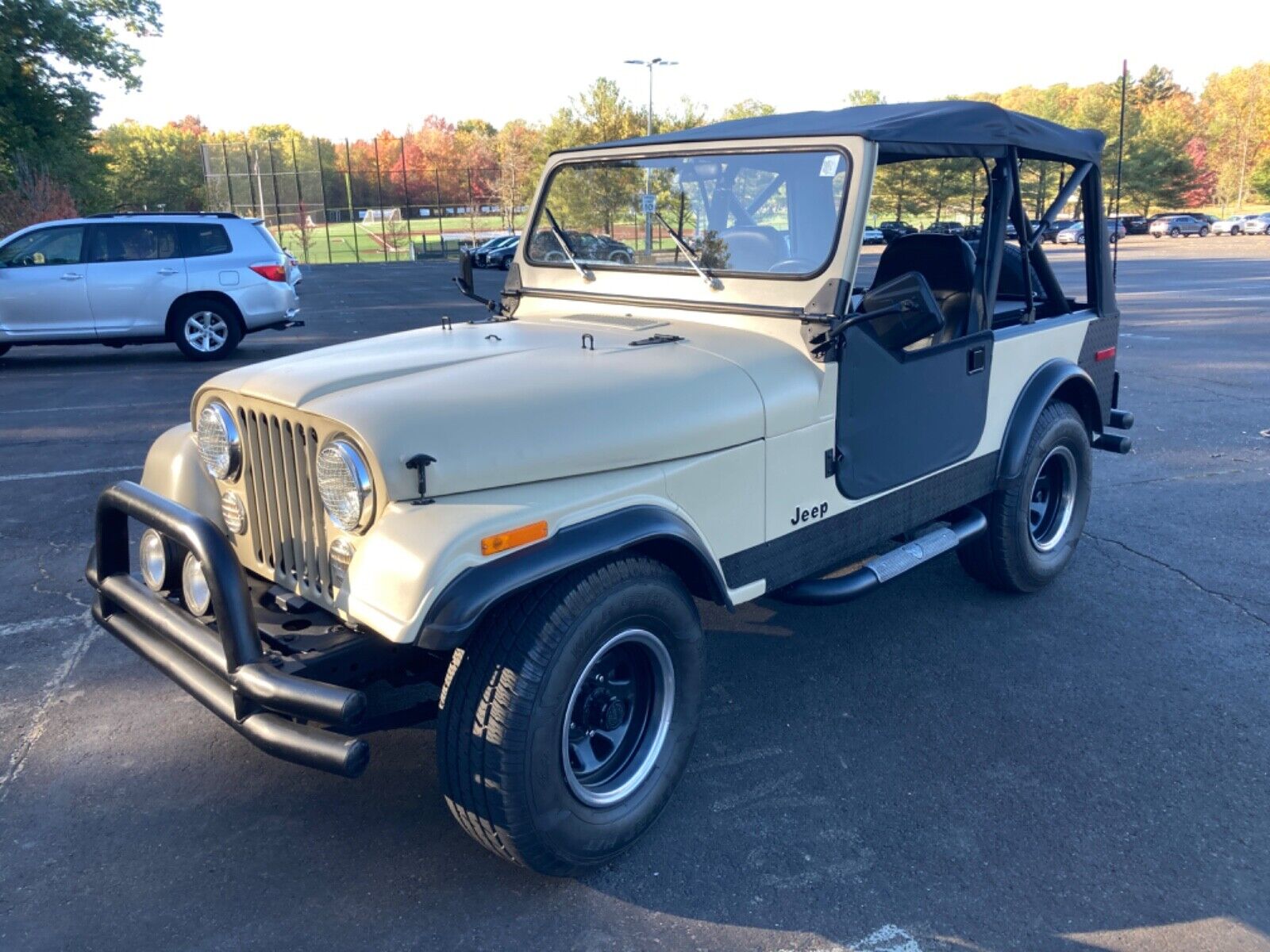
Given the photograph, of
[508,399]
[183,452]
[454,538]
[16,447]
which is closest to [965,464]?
[508,399]

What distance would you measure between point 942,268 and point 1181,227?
172 feet

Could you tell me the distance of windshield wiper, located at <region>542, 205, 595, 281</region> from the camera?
4.36 m

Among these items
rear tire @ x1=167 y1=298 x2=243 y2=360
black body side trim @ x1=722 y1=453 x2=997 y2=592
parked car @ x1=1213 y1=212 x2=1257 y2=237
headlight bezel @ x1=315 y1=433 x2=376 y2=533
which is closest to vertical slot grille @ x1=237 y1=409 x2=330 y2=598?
headlight bezel @ x1=315 y1=433 x2=376 y2=533

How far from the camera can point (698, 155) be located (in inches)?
160

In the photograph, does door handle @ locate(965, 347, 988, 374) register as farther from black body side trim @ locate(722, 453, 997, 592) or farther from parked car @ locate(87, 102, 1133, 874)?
black body side trim @ locate(722, 453, 997, 592)

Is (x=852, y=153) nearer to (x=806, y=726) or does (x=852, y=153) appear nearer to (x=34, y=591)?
(x=806, y=726)

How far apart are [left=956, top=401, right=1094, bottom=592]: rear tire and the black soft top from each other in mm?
1215

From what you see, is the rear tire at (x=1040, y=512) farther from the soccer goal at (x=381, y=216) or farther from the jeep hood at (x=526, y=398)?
the soccer goal at (x=381, y=216)

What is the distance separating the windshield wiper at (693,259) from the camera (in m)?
3.90

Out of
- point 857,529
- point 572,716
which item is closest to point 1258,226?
point 857,529

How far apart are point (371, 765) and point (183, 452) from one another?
1194 mm

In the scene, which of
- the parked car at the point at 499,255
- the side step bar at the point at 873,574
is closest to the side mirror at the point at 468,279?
the side step bar at the point at 873,574

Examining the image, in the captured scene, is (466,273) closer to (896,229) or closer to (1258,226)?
(896,229)

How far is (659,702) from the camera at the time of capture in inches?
121
